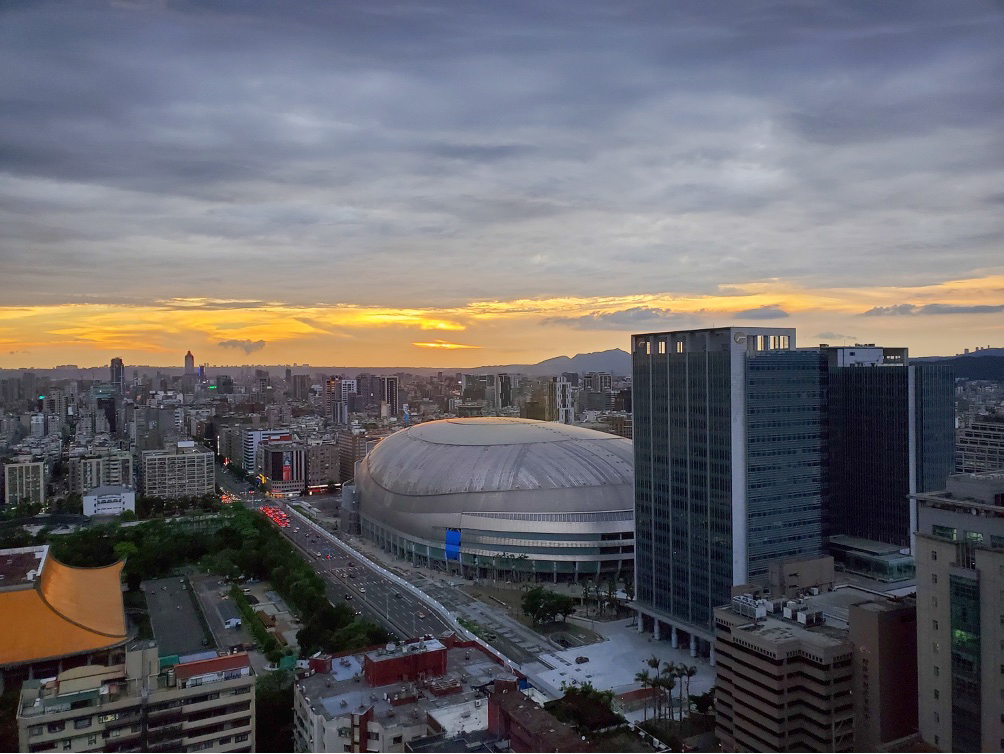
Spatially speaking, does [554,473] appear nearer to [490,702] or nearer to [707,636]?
[707,636]

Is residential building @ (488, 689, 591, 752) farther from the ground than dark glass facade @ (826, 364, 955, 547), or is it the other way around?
dark glass facade @ (826, 364, 955, 547)

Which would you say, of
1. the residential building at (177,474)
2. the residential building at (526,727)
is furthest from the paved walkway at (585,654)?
the residential building at (177,474)

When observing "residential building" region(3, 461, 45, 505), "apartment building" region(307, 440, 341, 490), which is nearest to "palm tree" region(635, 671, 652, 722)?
"apartment building" region(307, 440, 341, 490)

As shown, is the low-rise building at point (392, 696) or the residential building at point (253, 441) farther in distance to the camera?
the residential building at point (253, 441)

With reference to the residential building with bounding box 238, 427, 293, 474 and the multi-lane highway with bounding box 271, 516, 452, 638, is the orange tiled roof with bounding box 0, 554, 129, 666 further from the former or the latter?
the residential building with bounding box 238, 427, 293, 474

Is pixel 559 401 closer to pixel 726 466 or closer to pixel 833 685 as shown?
pixel 726 466

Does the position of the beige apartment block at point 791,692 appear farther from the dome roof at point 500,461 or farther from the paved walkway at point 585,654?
the dome roof at point 500,461
